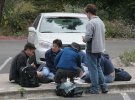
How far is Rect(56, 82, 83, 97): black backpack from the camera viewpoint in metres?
10.8

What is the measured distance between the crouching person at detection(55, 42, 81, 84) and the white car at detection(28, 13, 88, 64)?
2331 millimetres

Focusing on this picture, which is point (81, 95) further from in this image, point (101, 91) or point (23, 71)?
point (23, 71)

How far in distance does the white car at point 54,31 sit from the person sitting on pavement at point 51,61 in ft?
4.81

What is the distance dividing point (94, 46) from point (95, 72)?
59cm

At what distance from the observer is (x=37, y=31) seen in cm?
1517

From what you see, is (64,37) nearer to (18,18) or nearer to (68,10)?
(18,18)

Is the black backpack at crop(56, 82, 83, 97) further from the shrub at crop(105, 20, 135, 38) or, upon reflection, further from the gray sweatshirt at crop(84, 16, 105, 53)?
the shrub at crop(105, 20, 135, 38)

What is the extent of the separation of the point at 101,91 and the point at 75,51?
3.49 feet

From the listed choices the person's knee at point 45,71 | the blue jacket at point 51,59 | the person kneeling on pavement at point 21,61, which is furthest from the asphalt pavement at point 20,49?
the blue jacket at point 51,59

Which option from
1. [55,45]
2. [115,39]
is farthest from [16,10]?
[55,45]

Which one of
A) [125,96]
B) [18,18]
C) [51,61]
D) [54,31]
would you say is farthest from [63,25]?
[18,18]

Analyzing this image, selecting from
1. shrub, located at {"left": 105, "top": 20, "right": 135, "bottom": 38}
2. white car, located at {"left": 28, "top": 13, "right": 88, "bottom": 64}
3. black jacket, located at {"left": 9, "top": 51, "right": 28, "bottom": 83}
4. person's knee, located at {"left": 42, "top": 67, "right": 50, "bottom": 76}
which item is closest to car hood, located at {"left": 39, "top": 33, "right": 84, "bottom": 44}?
white car, located at {"left": 28, "top": 13, "right": 88, "bottom": 64}

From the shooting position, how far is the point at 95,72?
1119 centimetres

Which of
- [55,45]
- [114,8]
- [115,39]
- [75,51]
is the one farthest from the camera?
[114,8]
